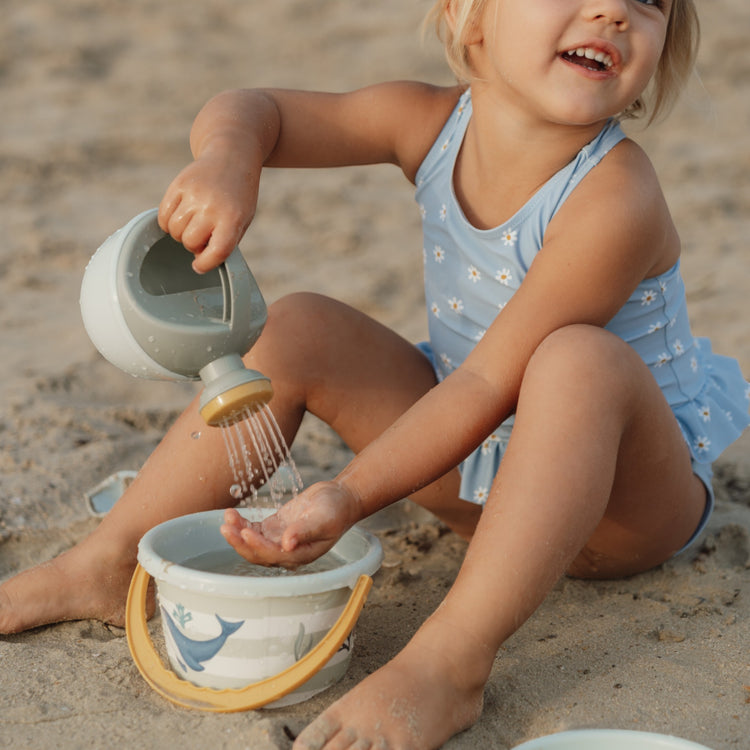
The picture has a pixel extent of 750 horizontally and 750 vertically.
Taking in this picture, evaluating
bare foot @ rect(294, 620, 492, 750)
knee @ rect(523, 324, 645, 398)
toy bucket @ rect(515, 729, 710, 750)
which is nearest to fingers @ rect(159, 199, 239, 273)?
knee @ rect(523, 324, 645, 398)

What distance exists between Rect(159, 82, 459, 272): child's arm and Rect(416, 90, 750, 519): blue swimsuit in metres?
0.06

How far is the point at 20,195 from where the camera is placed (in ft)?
11.8

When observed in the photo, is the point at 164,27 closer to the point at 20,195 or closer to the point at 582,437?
the point at 20,195

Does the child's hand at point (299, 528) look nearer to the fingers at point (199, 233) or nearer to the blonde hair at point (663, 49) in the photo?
the fingers at point (199, 233)

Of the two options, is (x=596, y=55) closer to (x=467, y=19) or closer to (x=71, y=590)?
(x=467, y=19)

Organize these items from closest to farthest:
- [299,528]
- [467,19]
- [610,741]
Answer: [610,741]
[299,528]
[467,19]

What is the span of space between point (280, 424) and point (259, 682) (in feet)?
1.49

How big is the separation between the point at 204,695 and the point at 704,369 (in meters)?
1.04

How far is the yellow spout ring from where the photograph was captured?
130 centimetres

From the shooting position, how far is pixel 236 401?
4.27 feet

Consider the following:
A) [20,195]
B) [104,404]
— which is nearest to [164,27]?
[20,195]

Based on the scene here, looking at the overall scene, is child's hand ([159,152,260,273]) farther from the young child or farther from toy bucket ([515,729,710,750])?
toy bucket ([515,729,710,750])

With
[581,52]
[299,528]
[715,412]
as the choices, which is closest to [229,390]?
[299,528]

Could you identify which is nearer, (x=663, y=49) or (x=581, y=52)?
(x=581, y=52)
